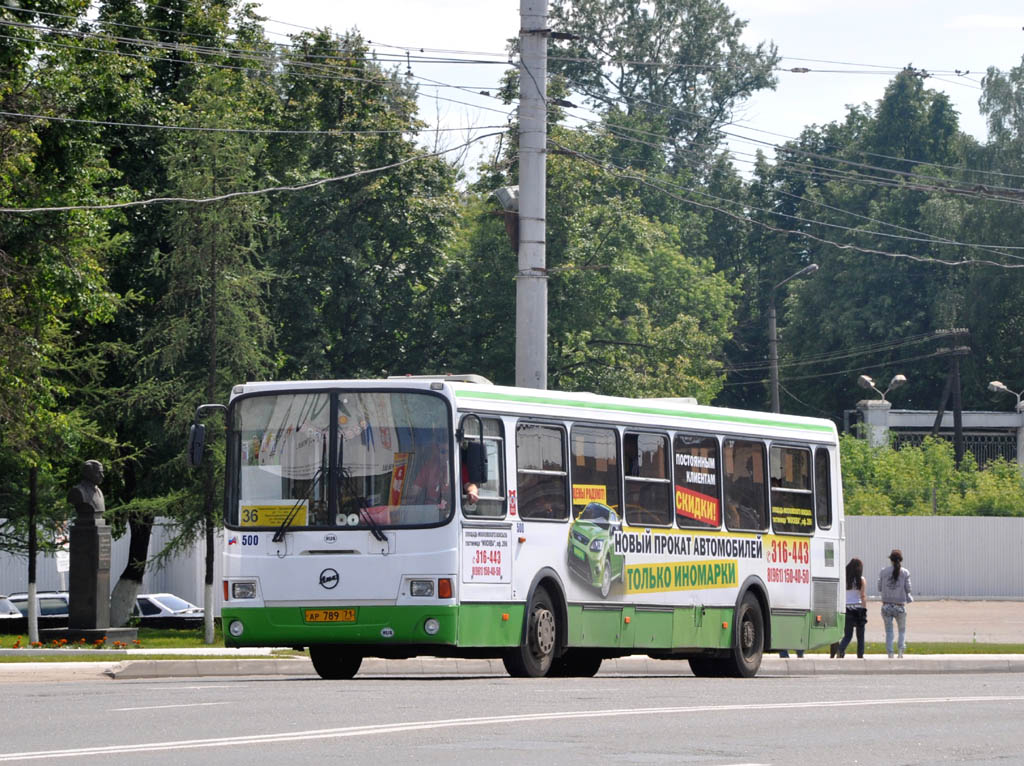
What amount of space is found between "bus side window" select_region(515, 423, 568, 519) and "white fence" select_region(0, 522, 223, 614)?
27.6 m

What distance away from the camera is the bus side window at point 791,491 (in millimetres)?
22250

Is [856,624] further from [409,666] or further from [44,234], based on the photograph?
[44,234]

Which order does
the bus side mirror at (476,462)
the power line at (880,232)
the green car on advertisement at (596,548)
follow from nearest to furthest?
the bus side mirror at (476,462) → the green car on advertisement at (596,548) → the power line at (880,232)

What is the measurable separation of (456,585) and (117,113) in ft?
60.7

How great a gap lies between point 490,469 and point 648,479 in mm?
2741

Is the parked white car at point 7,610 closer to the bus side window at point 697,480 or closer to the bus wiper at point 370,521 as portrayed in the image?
the bus side window at point 697,480

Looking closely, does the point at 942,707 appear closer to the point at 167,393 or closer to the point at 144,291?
the point at 167,393

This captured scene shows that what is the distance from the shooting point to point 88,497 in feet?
89.4

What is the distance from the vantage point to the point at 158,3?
1538 inches

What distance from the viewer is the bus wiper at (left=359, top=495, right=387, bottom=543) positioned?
56.9ft

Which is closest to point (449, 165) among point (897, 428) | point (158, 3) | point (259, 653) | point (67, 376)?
point (158, 3)

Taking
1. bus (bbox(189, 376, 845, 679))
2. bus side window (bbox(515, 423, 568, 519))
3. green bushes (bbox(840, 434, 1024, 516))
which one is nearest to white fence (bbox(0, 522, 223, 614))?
green bushes (bbox(840, 434, 1024, 516))

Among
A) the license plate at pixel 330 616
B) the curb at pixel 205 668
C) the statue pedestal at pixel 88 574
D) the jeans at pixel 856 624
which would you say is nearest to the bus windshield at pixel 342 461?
the license plate at pixel 330 616

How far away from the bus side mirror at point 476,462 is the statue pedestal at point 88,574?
11371mm
